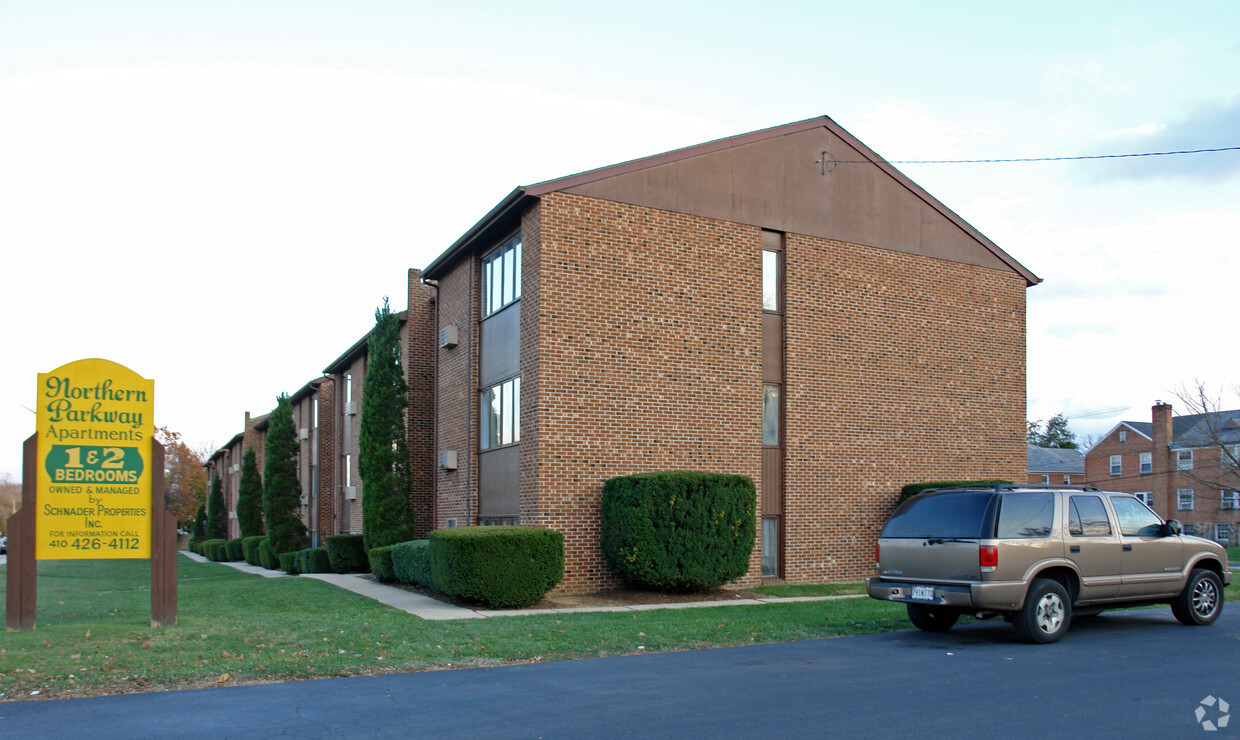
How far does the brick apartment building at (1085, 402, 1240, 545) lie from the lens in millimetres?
52281

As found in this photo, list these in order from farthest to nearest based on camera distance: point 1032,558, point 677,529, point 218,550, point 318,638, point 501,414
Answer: point 218,550 < point 501,414 < point 677,529 < point 318,638 < point 1032,558

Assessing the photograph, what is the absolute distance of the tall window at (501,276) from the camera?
19188mm

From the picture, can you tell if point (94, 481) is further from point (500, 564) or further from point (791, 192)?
point (791, 192)

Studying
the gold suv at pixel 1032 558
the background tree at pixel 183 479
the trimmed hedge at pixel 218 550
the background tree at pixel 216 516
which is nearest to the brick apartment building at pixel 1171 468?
the trimmed hedge at pixel 218 550

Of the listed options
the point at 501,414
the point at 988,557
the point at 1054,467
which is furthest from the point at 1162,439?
the point at 988,557

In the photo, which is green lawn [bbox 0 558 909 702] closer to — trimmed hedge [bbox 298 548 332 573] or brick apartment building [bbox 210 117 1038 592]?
brick apartment building [bbox 210 117 1038 592]

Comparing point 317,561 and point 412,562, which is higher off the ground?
point 412,562

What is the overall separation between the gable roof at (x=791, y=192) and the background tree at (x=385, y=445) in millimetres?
2767

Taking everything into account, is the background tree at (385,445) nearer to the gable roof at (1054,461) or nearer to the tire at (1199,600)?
the tire at (1199,600)

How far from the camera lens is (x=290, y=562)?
29.1 meters

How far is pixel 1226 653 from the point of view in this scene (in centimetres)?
1004

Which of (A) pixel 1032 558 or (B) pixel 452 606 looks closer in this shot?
(A) pixel 1032 558

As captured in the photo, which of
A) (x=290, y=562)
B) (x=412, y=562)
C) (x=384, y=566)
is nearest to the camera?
(x=412, y=562)

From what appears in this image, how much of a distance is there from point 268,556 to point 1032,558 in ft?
89.5
